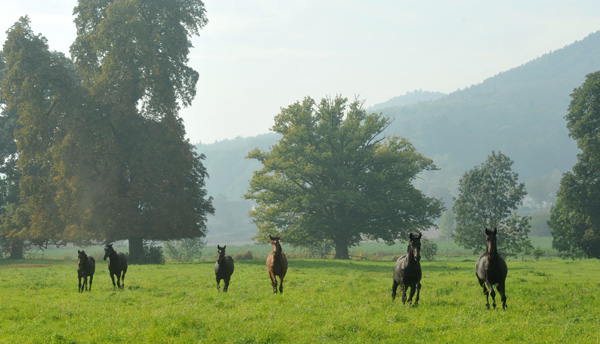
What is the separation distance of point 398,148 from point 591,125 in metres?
17.7

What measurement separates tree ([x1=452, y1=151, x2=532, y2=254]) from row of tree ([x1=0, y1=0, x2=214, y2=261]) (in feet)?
96.8

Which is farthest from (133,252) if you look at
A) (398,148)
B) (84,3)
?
(398,148)

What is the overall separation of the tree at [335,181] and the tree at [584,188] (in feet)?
37.9

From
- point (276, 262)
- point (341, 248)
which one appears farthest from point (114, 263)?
point (341, 248)

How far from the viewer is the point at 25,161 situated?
155 feet

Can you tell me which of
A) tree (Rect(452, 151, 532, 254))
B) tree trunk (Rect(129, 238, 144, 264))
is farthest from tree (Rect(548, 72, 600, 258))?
tree trunk (Rect(129, 238, 144, 264))

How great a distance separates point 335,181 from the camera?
181 feet

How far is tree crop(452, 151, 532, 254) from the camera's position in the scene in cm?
5703

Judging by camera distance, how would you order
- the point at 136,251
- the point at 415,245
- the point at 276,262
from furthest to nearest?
the point at 136,251 → the point at 276,262 → the point at 415,245

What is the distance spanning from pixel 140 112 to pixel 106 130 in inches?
190

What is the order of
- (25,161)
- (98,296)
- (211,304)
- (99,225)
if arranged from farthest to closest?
(25,161) → (99,225) → (98,296) → (211,304)

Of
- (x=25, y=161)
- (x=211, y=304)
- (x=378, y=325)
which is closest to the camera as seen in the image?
(x=378, y=325)

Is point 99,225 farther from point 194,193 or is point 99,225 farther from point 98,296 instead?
point 98,296

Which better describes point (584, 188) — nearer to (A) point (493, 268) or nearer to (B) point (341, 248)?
(B) point (341, 248)
